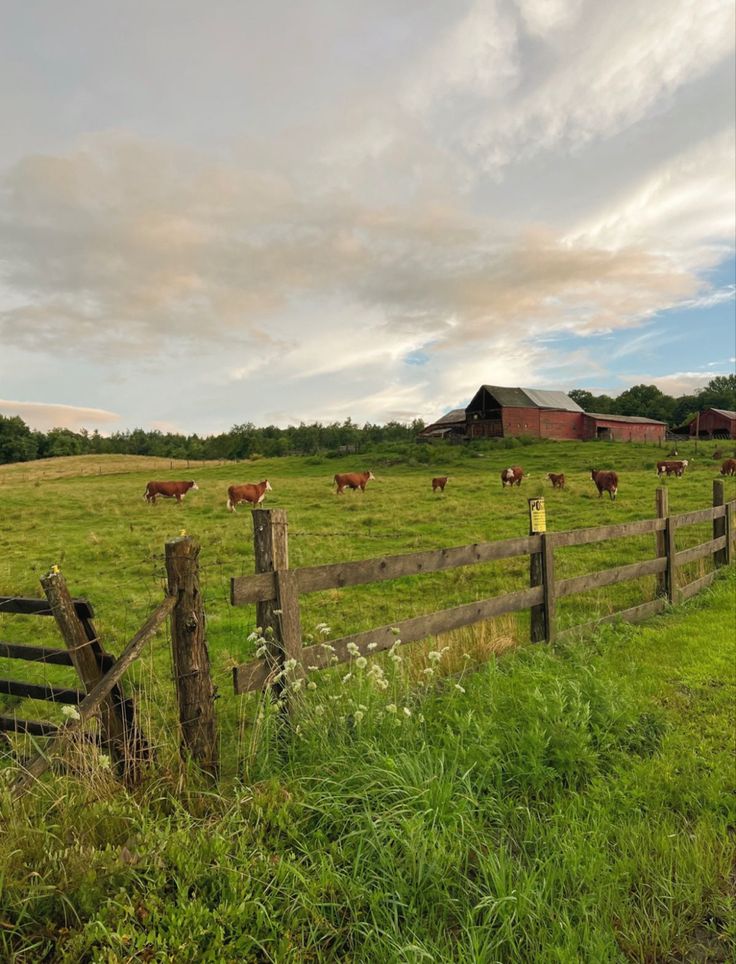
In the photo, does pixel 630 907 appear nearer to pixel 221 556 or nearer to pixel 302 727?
pixel 302 727

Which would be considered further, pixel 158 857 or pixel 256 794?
pixel 256 794

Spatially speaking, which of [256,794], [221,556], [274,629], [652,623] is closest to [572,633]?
[652,623]

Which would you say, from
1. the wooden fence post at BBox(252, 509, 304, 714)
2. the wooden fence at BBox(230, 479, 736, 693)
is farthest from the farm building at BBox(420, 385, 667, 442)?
the wooden fence post at BBox(252, 509, 304, 714)

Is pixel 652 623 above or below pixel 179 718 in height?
below

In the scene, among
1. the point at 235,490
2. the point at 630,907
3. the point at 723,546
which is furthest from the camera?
the point at 235,490

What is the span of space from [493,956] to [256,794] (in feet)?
4.43

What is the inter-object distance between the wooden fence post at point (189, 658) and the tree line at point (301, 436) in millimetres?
90514

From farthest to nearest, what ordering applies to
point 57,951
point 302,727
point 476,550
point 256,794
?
point 476,550 < point 302,727 < point 256,794 < point 57,951

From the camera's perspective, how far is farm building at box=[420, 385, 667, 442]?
6712 cm

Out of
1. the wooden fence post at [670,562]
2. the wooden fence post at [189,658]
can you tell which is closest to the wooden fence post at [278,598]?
the wooden fence post at [189,658]

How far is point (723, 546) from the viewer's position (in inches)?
419

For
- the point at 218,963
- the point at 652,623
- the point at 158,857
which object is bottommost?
the point at 652,623

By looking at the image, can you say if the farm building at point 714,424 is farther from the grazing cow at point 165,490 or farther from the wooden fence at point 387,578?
the wooden fence at point 387,578

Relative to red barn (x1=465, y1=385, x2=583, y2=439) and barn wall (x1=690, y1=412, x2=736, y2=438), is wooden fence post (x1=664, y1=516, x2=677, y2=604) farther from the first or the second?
barn wall (x1=690, y1=412, x2=736, y2=438)
